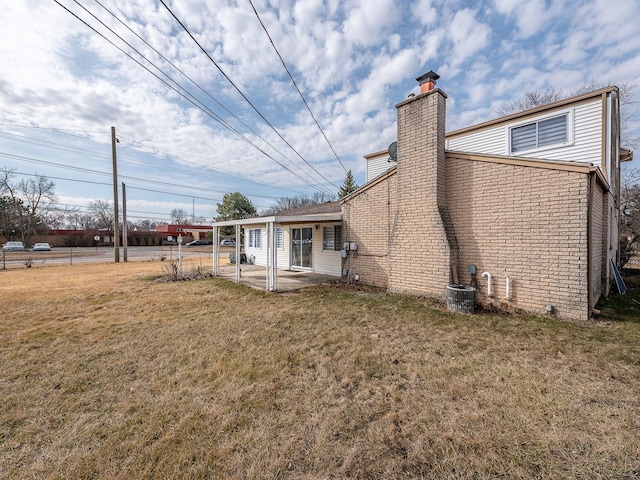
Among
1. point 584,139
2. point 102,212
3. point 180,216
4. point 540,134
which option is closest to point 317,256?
point 540,134

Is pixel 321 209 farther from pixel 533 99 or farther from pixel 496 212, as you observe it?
pixel 533 99

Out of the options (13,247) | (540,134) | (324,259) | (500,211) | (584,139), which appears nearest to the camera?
(500,211)

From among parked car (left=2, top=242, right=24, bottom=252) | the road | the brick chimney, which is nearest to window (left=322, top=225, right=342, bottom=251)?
the brick chimney

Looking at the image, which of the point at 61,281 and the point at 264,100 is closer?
the point at 264,100

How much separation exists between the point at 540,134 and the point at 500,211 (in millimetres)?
4546

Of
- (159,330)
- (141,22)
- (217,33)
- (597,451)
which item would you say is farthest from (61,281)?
(597,451)

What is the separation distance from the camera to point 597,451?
80.3 inches

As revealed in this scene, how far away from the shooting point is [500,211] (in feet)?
19.6

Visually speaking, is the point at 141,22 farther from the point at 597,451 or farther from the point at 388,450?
the point at 597,451

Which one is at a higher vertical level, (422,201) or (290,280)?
(422,201)

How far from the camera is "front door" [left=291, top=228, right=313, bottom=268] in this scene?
40.4 feet

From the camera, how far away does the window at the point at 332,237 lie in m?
10.9

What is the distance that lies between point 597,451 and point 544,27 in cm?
992

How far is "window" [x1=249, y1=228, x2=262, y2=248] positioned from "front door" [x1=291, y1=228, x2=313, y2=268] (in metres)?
2.79
